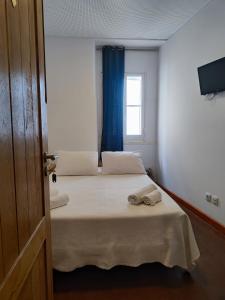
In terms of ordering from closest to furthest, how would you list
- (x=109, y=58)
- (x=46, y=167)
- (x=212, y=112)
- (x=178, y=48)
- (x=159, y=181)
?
(x=46, y=167), (x=212, y=112), (x=178, y=48), (x=109, y=58), (x=159, y=181)

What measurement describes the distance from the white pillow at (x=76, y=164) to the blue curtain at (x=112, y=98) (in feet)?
2.99

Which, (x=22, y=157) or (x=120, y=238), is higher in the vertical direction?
(x=22, y=157)

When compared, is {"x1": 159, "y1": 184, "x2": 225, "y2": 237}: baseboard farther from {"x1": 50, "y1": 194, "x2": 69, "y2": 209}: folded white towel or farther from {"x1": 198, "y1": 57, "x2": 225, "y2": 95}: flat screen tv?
{"x1": 50, "y1": 194, "x2": 69, "y2": 209}: folded white towel

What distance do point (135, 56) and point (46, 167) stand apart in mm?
3755

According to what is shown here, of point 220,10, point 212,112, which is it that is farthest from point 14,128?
point 220,10

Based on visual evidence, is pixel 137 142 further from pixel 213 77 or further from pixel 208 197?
pixel 213 77

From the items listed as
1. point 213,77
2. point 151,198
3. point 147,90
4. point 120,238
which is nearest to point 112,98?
point 147,90

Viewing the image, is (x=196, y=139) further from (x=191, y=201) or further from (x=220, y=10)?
(x=220, y=10)

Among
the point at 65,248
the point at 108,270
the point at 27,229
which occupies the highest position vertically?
the point at 27,229

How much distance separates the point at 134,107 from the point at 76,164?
1770 mm

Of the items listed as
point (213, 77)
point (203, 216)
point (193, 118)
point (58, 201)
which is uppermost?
point (213, 77)

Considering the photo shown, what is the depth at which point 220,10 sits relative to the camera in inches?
101

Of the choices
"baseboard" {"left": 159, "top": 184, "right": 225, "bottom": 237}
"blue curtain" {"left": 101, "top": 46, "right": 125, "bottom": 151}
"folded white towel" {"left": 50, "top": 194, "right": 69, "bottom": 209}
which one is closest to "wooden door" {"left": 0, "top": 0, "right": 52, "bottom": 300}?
"folded white towel" {"left": 50, "top": 194, "right": 69, "bottom": 209}

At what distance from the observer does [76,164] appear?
132 inches
